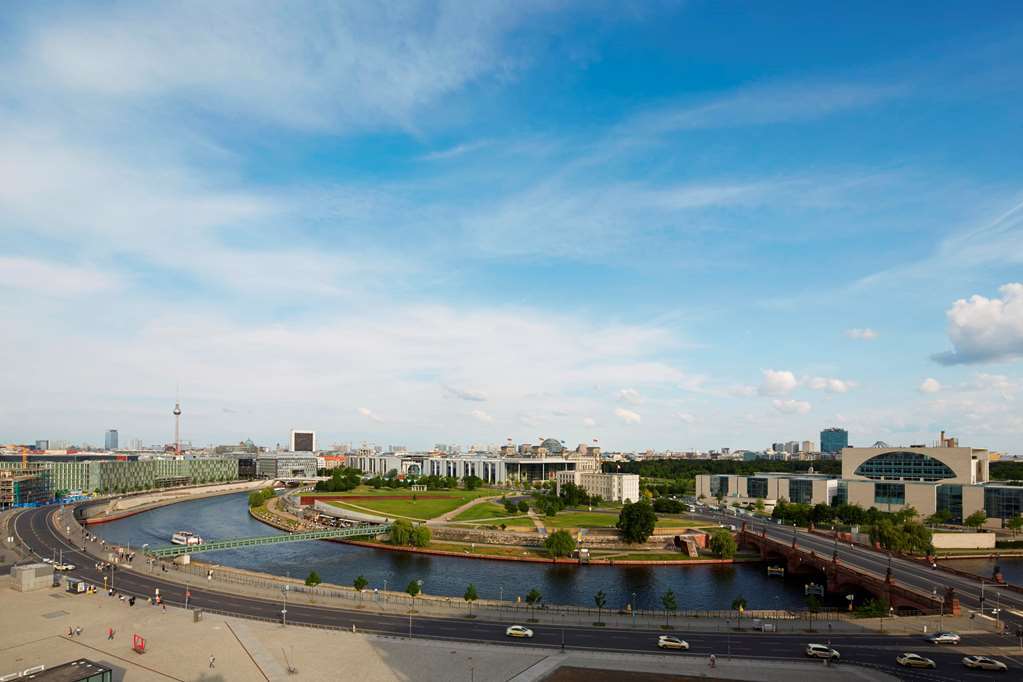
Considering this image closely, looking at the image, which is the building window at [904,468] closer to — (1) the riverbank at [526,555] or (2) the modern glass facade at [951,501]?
(2) the modern glass facade at [951,501]

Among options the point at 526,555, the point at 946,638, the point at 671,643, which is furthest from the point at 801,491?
the point at 671,643

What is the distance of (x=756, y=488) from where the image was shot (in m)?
145

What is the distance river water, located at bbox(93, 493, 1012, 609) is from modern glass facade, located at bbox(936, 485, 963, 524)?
27.8 metres

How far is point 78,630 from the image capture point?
40.4m

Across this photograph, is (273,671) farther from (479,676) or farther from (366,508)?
(366,508)

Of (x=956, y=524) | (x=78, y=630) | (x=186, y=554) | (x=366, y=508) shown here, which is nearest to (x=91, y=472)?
(x=366, y=508)

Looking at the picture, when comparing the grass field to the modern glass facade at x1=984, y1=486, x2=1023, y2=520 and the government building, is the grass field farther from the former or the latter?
the modern glass facade at x1=984, y1=486, x2=1023, y2=520

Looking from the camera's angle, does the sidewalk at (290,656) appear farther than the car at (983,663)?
No

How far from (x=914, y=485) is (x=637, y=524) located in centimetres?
→ 5854

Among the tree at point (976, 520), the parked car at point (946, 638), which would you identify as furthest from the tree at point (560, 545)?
the tree at point (976, 520)

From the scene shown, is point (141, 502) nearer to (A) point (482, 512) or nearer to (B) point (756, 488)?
(A) point (482, 512)

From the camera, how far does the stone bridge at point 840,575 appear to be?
52950 mm

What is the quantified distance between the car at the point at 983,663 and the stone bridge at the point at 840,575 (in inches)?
518

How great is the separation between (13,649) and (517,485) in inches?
6336
